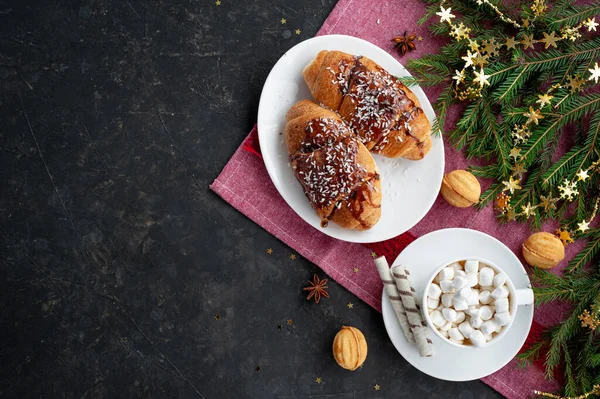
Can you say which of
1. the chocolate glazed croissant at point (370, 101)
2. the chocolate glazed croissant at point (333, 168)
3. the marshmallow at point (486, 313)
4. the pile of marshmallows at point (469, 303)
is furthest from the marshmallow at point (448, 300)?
the chocolate glazed croissant at point (370, 101)

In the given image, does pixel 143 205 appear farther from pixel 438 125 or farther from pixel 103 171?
pixel 438 125

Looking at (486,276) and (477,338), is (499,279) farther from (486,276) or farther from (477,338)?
(477,338)

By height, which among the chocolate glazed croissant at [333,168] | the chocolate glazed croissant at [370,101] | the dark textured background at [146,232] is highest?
the chocolate glazed croissant at [370,101]

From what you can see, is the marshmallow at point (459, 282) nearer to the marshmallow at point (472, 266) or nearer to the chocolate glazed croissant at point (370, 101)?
the marshmallow at point (472, 266)

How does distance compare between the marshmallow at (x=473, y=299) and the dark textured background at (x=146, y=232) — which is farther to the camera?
the dark textured background at (x=146, y=232)

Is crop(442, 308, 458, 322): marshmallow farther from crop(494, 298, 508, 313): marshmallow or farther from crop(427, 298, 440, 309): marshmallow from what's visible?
crop(494, 298, 508, 313): marshmallow

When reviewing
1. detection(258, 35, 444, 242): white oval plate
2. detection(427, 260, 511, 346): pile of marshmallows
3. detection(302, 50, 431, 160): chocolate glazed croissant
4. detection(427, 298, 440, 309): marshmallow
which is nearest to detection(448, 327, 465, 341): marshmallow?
detection(427, 260, 511, 346): pile of marshmallows
